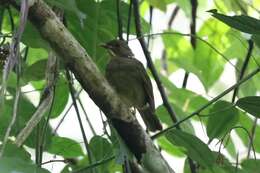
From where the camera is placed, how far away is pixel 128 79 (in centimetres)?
340

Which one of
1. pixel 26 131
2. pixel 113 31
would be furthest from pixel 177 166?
pixel 26 131

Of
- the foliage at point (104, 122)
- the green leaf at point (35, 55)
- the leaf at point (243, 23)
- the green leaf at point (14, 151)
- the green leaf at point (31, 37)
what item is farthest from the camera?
the green leaf at point (35, 55)

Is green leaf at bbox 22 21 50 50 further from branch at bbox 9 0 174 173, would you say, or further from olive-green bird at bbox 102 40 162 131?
olive-green bird at bbox 102 40 162 131

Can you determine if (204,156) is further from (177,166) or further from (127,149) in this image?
(177,166)

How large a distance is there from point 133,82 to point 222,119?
1029 millimetres

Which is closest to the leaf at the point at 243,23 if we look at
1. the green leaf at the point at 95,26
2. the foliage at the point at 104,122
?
the foliage at the point at 104,122

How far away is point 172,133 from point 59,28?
556 millimetres

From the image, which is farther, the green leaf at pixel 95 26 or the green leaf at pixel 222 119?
the green leaf at pixel 95 26

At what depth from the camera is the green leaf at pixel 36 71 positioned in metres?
2.64

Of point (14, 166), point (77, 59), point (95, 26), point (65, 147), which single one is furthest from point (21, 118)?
point (14, 166)

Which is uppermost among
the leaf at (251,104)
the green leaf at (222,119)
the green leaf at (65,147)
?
the leaf at (251,104)

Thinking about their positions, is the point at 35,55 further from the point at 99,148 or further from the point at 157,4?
the point at 99,148

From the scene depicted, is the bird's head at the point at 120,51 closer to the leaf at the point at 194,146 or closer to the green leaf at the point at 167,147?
the green leaf at the point at 167,147

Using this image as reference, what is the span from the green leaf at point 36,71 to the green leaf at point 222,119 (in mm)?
716
